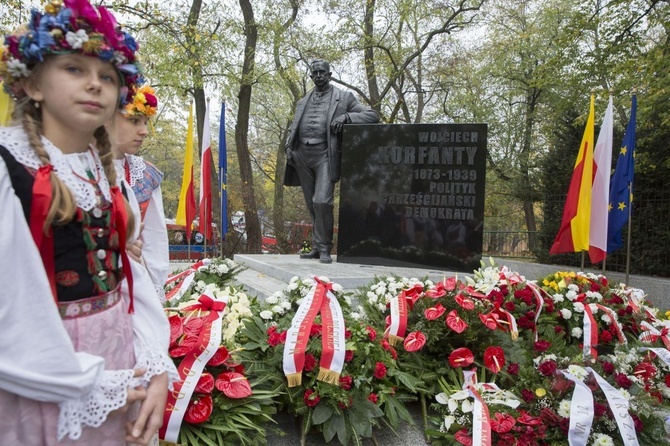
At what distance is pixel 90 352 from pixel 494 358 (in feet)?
8.30

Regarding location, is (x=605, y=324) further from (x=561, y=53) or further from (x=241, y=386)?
(x=561, y=53)

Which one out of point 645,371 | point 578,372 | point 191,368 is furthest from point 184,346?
point 645,371

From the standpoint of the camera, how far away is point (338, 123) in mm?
6449

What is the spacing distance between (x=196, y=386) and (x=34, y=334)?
144cm

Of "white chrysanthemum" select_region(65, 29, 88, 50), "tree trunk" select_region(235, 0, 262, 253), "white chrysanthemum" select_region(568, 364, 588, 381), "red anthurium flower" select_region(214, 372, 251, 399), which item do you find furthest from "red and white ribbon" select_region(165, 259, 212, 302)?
"tree trunk" select_region(235, 0, 262, 253)

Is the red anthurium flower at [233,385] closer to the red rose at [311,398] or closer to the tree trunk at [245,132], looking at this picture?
the red rose at [311,398]

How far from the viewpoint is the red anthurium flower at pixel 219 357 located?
2.46 metres

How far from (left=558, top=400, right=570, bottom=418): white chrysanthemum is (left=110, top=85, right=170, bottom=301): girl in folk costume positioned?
2006 millimetres

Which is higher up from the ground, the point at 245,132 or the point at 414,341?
the point at 245,132

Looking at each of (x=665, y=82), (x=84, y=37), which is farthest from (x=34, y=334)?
(x=665, y=82)

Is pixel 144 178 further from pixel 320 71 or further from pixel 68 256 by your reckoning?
pixel 320 71

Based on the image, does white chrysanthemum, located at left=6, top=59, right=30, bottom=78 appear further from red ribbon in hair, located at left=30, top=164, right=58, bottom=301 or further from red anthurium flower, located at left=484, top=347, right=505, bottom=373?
red anthurium flower, located at left=484, top=347, right=505, bottom=373

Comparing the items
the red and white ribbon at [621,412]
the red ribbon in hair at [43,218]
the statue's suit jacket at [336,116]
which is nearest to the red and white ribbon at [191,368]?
the red ribbon in hair at [43,218]

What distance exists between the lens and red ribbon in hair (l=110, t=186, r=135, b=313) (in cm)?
126
